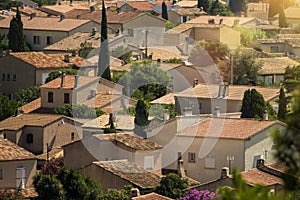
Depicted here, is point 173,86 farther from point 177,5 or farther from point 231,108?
point 177,5

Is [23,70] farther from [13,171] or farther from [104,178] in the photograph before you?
[104,178]

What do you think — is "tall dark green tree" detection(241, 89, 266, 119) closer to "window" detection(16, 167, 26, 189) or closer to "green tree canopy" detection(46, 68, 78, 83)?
"window" detection(16, 167, 26, 189)

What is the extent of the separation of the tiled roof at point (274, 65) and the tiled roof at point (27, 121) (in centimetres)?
1284

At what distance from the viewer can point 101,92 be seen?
143 feet

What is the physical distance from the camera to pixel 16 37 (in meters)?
54.3

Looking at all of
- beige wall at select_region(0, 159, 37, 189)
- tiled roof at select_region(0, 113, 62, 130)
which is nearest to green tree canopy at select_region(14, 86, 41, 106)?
tiled roof at select_region(0, 113, 62, 130)

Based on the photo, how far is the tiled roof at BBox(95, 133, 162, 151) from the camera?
30672 millimetres

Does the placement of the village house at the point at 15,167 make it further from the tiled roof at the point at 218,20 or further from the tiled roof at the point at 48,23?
the tiled roof at the point at 218,20

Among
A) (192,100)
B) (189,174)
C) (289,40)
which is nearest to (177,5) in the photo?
(289,40)

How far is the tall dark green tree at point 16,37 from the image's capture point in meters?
53.4

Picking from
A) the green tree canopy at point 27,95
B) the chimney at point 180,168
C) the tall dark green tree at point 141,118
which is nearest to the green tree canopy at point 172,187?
the chimney at point 180,168

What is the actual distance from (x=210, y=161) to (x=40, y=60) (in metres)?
20.3

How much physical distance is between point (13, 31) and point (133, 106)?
1439cm

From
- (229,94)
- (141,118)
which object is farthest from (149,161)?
(229,94)
